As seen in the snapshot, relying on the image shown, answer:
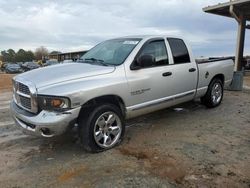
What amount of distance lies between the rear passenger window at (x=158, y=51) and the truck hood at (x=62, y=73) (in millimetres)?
1029

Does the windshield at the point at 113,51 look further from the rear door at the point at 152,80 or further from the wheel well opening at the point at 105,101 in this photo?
the wheel well opening at the point at 105,101

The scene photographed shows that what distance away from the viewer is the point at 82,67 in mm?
4988

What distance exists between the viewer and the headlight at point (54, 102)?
4.17 m

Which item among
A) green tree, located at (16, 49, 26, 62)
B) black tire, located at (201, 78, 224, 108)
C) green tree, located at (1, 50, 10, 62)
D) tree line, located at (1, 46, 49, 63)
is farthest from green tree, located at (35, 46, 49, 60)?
black tire, located at (201, 78, 224, 108)

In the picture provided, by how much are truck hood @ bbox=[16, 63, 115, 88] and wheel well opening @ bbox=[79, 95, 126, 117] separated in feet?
1.33

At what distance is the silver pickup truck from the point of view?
4242 millimetres

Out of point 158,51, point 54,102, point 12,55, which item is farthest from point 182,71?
point 12,55

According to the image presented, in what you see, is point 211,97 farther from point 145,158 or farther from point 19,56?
point 19,56

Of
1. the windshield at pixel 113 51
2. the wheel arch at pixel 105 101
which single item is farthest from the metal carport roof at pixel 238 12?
the wheel arch at pixel 105 101

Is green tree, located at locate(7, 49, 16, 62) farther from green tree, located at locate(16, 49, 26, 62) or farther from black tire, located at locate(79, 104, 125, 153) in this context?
black tire, located at locate(79, 104, 125, 153)

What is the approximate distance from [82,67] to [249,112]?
4.65 meters

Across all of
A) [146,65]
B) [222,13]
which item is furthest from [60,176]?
[222,13]

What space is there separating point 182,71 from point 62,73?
2.68 m

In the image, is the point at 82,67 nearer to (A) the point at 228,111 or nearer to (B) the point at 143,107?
(B) the point at 143,107
